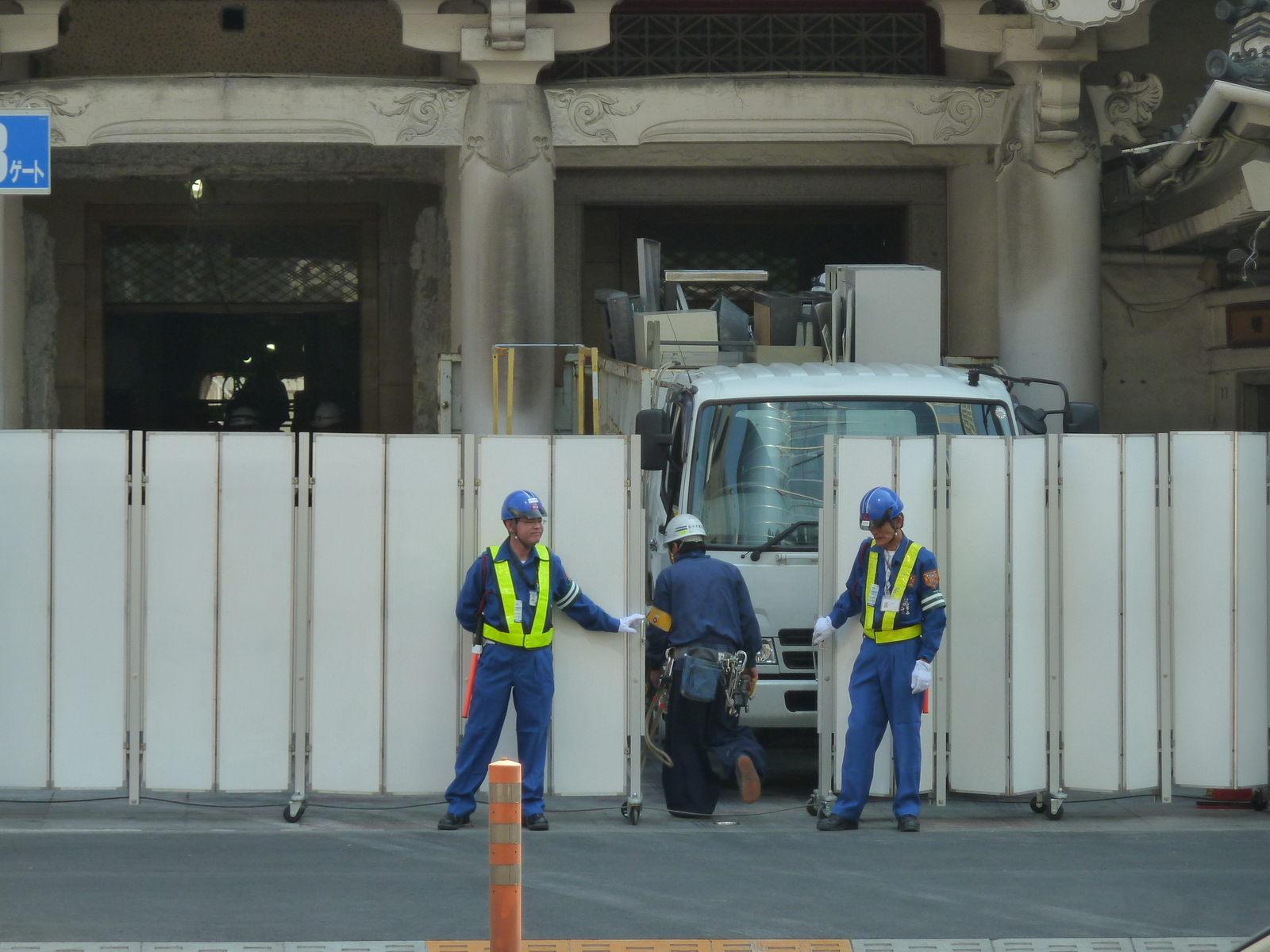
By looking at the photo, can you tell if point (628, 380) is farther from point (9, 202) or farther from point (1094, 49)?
point (9, 202)

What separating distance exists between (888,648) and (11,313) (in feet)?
37.5

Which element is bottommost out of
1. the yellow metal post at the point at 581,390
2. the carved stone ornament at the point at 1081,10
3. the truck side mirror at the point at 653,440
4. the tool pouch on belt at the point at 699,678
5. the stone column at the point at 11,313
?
the tool pouch on belt at the point at 699,678

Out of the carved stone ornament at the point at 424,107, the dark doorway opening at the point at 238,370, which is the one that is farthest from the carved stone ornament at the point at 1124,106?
the dark doorway opening at the point at 238,370

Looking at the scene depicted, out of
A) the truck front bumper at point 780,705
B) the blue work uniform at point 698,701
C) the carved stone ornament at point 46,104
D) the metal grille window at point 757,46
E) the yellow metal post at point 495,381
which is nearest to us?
the blue work uniform at point 698,701

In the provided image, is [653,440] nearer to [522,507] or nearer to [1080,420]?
[522,507]

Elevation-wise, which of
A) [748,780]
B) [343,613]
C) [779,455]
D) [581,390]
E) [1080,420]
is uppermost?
[581,390]

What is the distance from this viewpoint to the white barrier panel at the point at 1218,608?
9.77 m

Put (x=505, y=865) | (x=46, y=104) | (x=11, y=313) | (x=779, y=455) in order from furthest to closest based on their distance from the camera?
1. (x=11, y=313)
2. (x=46, y=104)
3. (x=779, y=455)
4. (x=505, y=865)

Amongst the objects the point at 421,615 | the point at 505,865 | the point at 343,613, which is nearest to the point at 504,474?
the point at 421,615

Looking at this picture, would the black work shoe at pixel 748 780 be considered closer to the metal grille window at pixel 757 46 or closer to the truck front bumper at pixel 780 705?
the truck front bumper at pixel 780 705

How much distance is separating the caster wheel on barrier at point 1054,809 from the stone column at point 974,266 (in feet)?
27.1

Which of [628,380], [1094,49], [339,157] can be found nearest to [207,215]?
[339,157]

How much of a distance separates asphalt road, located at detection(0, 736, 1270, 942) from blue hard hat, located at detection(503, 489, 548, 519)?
5.52 feet

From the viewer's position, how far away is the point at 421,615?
31.4 feet
